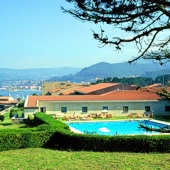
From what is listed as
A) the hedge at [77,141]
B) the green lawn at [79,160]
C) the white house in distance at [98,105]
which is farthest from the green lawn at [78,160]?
the white house in distance at [98,105]

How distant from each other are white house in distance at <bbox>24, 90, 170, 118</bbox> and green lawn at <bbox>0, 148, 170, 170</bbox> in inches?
728

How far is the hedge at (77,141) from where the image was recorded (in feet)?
55.9

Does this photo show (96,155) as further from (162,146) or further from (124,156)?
(162,146)

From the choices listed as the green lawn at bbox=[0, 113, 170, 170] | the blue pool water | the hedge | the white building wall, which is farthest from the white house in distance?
the green lawn at bbox=[0, 113, 170, 170]

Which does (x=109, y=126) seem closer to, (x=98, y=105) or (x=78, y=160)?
(x=98, y=105)

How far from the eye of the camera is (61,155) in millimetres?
16156

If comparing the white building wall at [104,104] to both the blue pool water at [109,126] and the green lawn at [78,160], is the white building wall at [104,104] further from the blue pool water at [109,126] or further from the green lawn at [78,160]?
the green lawn at [78,160]

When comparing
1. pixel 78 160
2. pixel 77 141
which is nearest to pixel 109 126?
pixel 77 141

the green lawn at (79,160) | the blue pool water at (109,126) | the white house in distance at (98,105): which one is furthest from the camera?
the white house in distance at (98,105)

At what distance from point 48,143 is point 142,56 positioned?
1389 centimetres

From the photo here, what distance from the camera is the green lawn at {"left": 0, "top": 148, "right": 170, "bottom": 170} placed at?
13.6 m

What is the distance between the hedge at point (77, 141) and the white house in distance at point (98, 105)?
16.4m

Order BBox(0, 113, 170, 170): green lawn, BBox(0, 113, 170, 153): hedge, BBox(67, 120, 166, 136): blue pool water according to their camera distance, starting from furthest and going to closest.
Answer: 1. BBox(67, 120, 166, 136): blue pool water
2. BBox(0, 113, 170, 153): hedge
3. BBox(0, 113, 170, 170): green lawn

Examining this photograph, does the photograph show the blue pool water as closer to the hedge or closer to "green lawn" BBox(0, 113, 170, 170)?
the hedge
